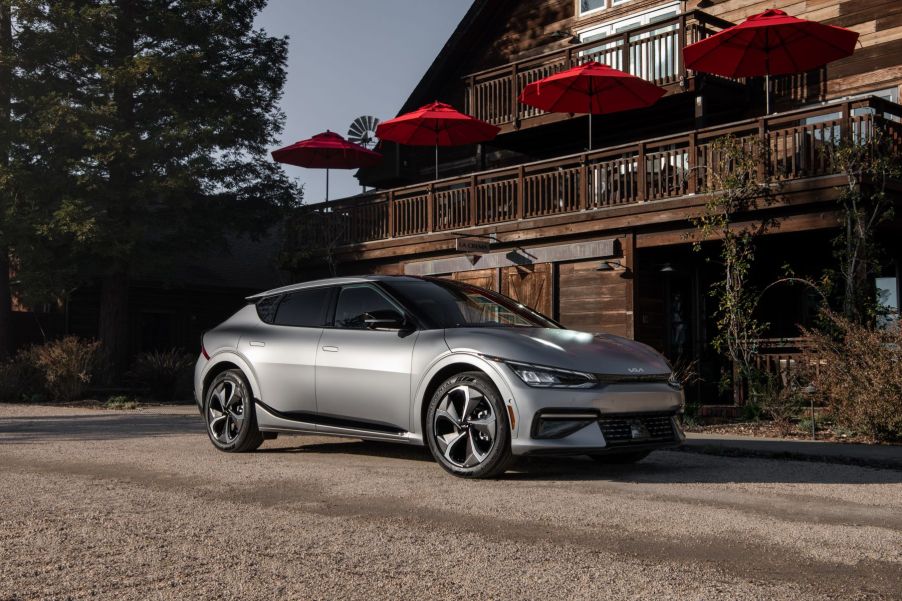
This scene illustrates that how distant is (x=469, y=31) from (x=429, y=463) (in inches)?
745

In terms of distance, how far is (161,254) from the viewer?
2431cm

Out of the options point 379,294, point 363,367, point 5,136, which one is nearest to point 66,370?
point 5,136

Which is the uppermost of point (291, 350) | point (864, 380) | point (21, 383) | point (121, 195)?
point (121, 195)

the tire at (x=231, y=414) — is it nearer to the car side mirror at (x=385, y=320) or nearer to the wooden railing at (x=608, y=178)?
the car side mirror at (x=385, y=320)

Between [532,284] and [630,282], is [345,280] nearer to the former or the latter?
[630,282]

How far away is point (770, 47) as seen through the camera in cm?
1662

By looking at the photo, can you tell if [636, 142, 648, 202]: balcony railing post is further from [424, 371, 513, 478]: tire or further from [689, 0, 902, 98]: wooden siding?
[424, 371, 513, 478]: tire

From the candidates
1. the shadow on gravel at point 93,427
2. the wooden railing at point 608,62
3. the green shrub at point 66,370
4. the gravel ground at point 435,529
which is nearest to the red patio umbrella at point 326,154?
the wooden railing at point 608,62

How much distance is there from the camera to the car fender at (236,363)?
30.3 feet

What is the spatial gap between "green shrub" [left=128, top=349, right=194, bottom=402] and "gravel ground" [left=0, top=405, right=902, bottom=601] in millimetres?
14326

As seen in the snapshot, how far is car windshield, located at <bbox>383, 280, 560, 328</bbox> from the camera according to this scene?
8.30m

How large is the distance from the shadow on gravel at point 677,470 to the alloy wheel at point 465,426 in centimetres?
35

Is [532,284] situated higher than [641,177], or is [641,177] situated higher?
[641,177]

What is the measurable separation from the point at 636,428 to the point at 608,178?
11.1m
